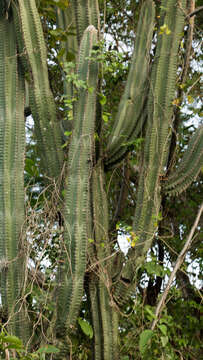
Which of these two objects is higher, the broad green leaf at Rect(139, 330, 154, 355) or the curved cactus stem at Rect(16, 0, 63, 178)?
the curved cactus stem at Rect(16, 0, 63, 178)

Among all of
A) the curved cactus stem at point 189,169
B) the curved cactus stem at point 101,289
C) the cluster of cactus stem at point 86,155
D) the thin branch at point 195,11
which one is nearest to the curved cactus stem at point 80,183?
the cluster of cactus stem at point 86,155

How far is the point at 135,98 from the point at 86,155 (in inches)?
25.9

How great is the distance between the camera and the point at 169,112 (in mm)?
3873

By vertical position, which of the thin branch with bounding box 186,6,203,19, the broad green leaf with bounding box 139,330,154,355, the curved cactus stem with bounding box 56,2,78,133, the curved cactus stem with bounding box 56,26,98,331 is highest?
the thin branch with bounding box 186,6,203,19

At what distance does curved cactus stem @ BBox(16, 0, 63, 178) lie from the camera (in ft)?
12.6

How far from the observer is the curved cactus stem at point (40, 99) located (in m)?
3.83

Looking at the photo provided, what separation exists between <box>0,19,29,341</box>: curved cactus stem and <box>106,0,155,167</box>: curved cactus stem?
645 millimetres

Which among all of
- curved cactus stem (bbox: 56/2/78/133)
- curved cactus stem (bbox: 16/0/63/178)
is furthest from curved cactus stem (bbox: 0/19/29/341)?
curved cactus stem (bbox: 56/2/78/133)

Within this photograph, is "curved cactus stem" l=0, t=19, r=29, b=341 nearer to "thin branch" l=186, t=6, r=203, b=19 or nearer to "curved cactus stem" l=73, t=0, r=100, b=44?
"curved cactus stem" l=73, t=0, r=100, b=44

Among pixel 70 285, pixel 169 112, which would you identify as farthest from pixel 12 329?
pixel 169 112

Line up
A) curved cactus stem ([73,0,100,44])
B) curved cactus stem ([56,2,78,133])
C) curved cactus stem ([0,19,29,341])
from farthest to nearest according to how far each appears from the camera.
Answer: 1. curved cactus stem ([56,2,78,133])
2. curved cactus stem ([73,0,100,44])
3. curved cactus stem ([0,19,29,341])

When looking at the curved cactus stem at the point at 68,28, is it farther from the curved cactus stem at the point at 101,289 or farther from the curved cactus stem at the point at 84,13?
the curved cactus stem at the point at 101,289

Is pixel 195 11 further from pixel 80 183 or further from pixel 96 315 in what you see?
pixel 96 315

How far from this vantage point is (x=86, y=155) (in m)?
3.64
